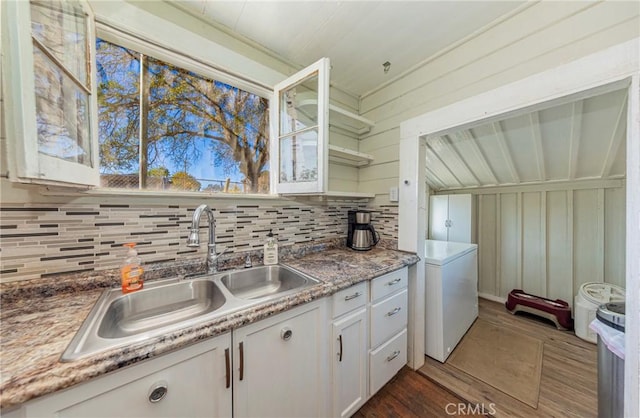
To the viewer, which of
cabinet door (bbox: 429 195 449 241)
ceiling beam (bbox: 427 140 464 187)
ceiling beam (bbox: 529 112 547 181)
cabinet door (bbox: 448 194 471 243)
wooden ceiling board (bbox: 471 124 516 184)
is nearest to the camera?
ceiling beam (bbox: 529 112 547 181)

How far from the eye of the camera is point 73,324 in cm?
71

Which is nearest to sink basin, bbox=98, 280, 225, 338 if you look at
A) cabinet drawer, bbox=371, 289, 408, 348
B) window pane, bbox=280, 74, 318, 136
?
cabinet drawer, bbox=371, 289, 408, 348

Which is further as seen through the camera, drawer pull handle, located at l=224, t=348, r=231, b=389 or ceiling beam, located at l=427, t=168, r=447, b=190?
ceiling beam, located at l=427, t=168, r=447, b=190

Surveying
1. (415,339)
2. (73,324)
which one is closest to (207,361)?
(73,324)

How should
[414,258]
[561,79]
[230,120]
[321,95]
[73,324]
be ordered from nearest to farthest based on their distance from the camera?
[73,324]
[561,79]
[321,95]
[230,120]
[414,258]

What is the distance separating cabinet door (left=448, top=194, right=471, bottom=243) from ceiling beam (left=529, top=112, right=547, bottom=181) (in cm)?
Answer: 73

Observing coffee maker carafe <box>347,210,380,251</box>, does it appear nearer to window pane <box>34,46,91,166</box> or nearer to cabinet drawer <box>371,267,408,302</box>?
cabinet drawer <box>371,267,408,302</box>

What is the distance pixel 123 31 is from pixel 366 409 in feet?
8.39

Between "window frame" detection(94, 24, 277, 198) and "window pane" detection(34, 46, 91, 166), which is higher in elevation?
"window frame" detection(94, 24, 277, 198)

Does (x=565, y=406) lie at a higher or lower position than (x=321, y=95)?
lower

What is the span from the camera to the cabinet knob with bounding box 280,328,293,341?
0.94 metres

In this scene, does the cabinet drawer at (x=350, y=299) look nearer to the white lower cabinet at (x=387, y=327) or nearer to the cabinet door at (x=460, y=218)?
the white lower cabinet at (x=387, y=327)

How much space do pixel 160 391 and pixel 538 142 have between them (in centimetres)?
305

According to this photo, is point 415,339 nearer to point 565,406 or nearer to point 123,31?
point 565,406
